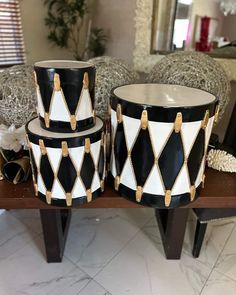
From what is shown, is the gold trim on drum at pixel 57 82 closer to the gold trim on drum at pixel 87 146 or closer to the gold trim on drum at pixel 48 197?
the gold trim on drum at pixel 87 146

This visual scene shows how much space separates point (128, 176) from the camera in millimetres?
863

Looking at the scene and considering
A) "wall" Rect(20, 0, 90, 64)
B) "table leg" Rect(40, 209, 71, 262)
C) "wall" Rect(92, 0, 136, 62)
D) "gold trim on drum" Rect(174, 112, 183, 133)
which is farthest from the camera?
"wall" Rect(20, 0, 90, 64)

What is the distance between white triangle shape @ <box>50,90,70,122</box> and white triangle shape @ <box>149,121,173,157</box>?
27 cm

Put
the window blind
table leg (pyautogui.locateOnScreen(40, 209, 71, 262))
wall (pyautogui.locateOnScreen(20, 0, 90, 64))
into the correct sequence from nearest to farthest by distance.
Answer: table leg (pyautogui.locateOnScreen(40, 209, 71, 262)) < the window blind < wall (pyautogui.locateOnScreen(20, 0, 90, 64))

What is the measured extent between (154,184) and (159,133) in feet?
0.59

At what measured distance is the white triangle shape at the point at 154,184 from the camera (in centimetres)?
81

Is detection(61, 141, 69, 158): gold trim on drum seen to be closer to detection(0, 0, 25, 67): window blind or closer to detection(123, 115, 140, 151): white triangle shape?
detection(123, 115, 140, 151): white triangle shape

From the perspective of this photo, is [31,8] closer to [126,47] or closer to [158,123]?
[126,47]

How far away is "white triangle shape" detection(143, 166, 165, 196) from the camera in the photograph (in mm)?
808

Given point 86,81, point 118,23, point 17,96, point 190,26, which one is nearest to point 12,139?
point 17,96

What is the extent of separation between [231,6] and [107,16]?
1.26m

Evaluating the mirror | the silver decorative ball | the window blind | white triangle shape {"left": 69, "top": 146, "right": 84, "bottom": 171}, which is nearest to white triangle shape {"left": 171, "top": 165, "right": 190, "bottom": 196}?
white triangle shape {"left": 69, "top": 146, "right": 84, "bottom": 171}

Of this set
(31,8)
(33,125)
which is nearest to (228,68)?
(33,125)

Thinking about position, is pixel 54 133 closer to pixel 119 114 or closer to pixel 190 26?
pixel 119 114
